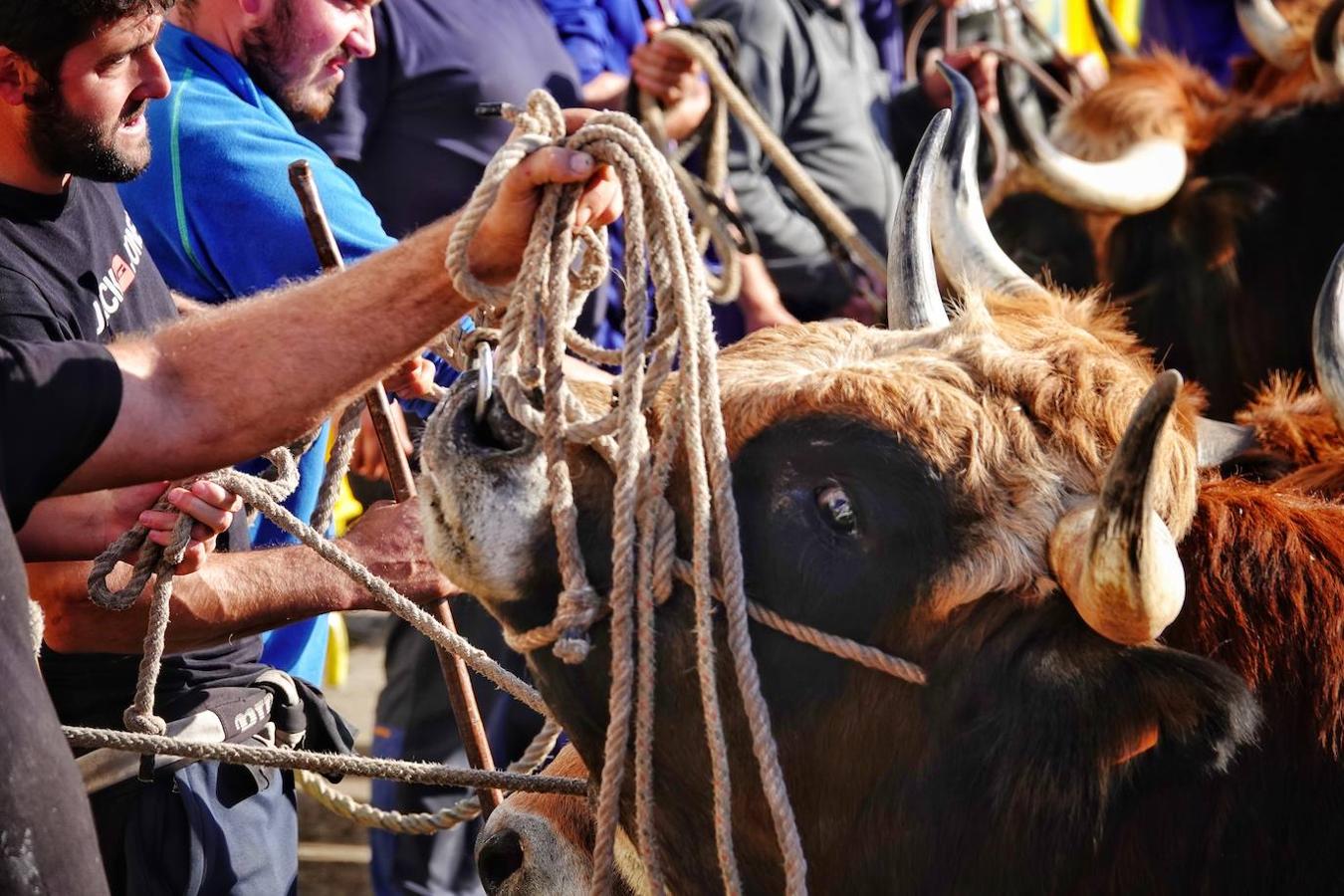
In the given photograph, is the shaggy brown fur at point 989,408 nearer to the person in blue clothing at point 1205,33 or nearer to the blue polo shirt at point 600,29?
the blue polo shirt at point 600,29

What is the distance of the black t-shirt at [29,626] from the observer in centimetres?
178

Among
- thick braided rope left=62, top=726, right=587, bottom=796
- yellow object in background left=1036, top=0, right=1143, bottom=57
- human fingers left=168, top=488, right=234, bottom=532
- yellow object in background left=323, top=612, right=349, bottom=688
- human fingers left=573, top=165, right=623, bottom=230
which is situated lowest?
yellow object in background left=323, top=612, right=349, bottom=688

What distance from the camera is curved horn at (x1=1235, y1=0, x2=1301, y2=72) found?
6355mm

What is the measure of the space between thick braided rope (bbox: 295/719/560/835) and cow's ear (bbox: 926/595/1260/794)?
808 millimetres

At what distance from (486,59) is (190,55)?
1.00 meters

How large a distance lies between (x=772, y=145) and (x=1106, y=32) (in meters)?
2.44

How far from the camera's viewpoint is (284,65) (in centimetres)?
363

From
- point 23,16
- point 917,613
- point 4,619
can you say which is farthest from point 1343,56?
point 4,619

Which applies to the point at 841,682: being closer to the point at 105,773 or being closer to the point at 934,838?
the point at 934,838

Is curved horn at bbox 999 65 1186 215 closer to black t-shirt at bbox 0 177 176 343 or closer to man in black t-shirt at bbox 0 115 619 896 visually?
black t-shirt at bbox 0 177 176 343

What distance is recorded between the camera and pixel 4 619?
5.98 feet

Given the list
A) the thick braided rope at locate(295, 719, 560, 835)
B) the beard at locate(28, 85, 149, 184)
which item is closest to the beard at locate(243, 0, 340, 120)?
the beard at locate(28, 85, 149, 184)

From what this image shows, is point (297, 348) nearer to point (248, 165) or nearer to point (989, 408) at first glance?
point (989, 408)

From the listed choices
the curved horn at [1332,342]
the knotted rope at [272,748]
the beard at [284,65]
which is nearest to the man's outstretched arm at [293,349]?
the knotted rope at [272,748]
